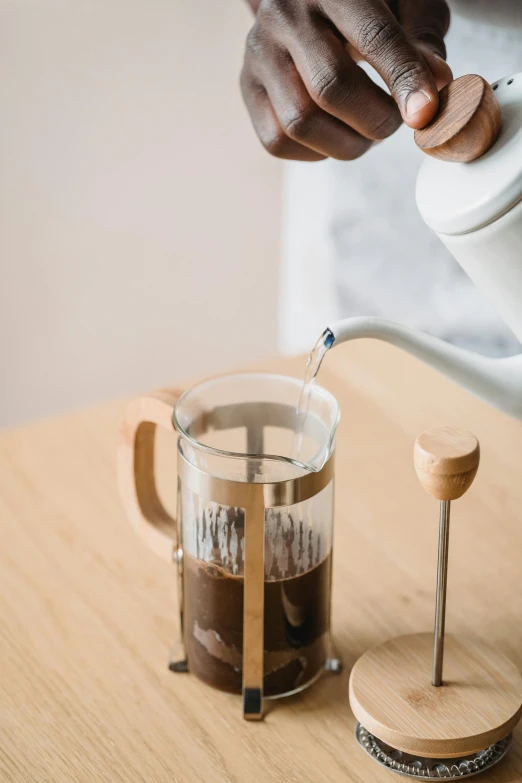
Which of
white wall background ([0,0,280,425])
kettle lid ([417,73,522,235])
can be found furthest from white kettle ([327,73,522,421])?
white wall background ([0,0,280,425])

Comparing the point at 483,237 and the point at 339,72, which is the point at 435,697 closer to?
the point at 483,237

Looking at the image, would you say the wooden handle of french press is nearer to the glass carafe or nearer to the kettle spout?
the glass carafe

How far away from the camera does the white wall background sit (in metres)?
1.82

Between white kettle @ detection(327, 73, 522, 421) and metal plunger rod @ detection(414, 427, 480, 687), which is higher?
white kettle @ detection(327, 73, 522, 421)

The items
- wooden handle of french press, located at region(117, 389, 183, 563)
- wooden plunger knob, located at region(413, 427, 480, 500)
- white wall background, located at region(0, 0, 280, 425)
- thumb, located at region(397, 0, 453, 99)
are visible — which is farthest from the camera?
white wall background, located at region(0, 0, 280, 425)

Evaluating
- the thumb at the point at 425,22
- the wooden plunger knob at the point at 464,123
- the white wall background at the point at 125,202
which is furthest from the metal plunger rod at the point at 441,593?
the white wall background at the point at 125,202

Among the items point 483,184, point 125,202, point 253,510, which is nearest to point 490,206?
point 483,184

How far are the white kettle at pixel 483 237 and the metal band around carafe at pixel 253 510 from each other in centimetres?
10

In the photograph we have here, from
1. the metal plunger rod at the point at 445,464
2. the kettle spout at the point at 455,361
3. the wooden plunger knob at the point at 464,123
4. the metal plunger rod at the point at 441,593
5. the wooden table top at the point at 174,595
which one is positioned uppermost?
the wooden plunger knob at the point at 464,123

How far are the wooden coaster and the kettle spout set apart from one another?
0.18 m

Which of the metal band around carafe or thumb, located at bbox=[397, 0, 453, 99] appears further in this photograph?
thumb, located at bbox=[397, 0, 453, 99]

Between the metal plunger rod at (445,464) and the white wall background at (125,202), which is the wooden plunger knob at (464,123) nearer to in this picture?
the metal plunger rod at (445,464)

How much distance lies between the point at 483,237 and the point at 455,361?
3.8 inches

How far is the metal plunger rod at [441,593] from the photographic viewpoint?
1.85ft
